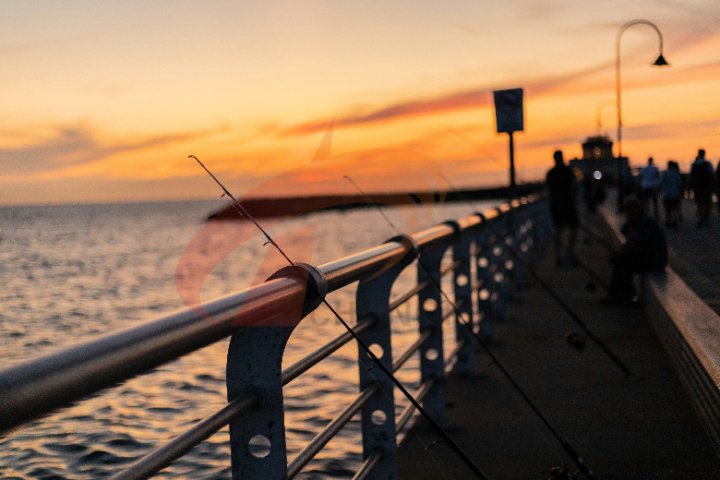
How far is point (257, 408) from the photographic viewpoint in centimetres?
217

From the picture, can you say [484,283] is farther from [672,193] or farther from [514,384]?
[672,193]

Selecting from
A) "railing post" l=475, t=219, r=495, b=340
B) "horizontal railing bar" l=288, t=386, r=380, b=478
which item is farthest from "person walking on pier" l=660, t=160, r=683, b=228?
"horizontal railing bar" l=288, t=386, r=380, b=478

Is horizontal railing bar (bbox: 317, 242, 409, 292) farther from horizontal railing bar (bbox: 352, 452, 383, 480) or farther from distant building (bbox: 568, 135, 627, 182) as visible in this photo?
distant building (bbox: 568, 135, 627, 182)

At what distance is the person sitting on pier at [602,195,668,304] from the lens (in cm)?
922

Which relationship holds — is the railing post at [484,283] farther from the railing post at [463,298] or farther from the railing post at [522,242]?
the railing post at [522,242]

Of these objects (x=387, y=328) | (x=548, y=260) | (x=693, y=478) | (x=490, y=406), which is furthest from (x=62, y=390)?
(x=548, y=260)

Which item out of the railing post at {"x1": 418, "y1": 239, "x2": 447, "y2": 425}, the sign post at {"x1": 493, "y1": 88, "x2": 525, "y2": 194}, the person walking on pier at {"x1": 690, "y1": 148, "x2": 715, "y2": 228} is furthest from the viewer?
the person walking on pier at {"x1": 690, "y1": 148, "x2": 715, "y2": 228}

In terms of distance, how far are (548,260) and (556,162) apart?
235cm

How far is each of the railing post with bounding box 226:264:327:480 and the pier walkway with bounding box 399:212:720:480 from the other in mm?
1652

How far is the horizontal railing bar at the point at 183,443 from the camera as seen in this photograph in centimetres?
150

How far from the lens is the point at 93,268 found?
2053 inches

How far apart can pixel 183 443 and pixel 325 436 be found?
115 centimetres

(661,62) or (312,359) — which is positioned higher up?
(661,62)

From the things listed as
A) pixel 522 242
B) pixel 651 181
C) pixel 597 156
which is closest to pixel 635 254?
pixel 522 242
